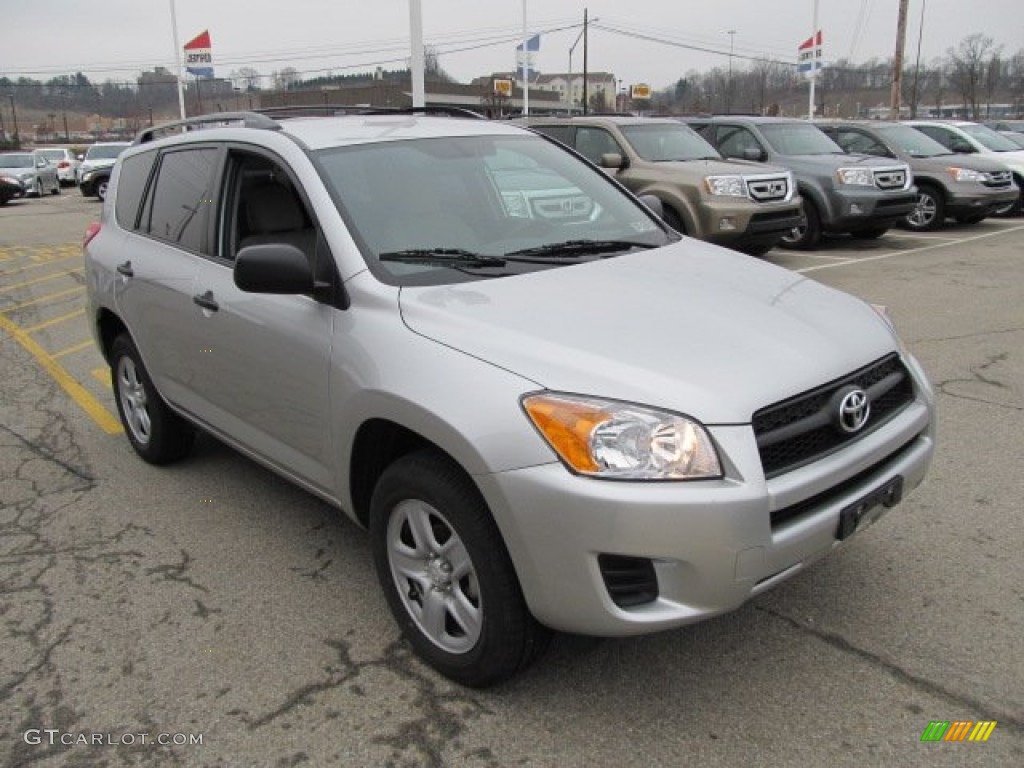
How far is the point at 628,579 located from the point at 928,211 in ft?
48.4

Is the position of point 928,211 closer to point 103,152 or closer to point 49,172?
point 103,152

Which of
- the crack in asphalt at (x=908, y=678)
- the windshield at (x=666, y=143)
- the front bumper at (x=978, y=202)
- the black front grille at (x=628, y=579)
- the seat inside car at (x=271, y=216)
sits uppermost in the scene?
the windshield at (x=666, y=143)

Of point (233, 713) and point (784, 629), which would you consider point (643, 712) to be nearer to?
point (784, 629)

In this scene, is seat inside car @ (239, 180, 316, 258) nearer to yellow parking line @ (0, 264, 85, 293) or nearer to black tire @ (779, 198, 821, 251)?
yellow parking line @ (0, 264, 85, 293)

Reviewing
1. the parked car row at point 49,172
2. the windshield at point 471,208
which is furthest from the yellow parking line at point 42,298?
the parked car row at point 49,172

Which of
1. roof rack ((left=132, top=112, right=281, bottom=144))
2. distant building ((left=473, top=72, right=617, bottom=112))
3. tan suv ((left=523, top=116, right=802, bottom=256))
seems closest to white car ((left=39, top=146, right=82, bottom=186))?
tan suv ((left=523, top=116, right=802, bottom=256))

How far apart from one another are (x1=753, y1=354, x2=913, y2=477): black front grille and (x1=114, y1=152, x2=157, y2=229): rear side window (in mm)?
3600

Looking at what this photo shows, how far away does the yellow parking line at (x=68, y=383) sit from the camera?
5633mm

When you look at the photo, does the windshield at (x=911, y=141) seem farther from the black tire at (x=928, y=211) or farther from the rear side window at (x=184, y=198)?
the rear side window at (x=184, y=198)

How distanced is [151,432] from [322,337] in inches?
80.9

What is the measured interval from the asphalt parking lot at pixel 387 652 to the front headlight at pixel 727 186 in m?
6.23

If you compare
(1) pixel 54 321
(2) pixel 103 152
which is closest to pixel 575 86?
(2) pixel 103 152

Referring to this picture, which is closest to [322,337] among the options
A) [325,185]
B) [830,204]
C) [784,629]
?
[325,185]

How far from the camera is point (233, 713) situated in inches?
107
